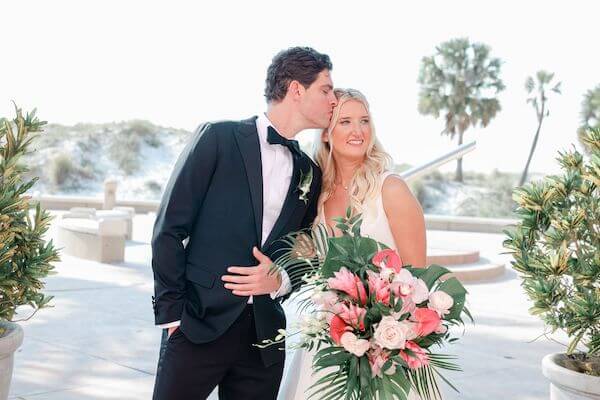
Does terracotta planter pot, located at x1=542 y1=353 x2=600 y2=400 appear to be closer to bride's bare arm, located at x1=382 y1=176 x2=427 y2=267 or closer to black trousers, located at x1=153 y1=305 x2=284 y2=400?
bride's bare arm, located at x1=382 y1=176 x2=427 y2=267

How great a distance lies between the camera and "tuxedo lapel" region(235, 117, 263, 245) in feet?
10.2

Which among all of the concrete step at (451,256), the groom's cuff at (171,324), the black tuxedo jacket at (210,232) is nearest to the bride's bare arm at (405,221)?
the black tuxedo jacket at (210,232)

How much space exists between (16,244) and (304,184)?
5.02 feet

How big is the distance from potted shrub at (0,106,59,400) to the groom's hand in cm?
129

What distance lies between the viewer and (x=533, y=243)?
430 centimetres

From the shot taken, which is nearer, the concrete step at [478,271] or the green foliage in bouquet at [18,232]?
the green foliage in bouquet at [18,232]

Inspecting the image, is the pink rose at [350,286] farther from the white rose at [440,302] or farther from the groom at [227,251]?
the groom at [227,251]

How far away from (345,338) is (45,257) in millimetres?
2220

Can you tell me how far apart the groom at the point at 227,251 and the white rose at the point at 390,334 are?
3.19 feet

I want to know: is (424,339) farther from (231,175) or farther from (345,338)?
(231,175)

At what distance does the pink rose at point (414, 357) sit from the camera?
85.9 inches

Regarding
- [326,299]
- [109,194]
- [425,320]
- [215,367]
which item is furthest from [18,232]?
[109,194]

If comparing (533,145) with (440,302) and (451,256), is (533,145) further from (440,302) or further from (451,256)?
(440,302)

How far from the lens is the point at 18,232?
12.6 ft
